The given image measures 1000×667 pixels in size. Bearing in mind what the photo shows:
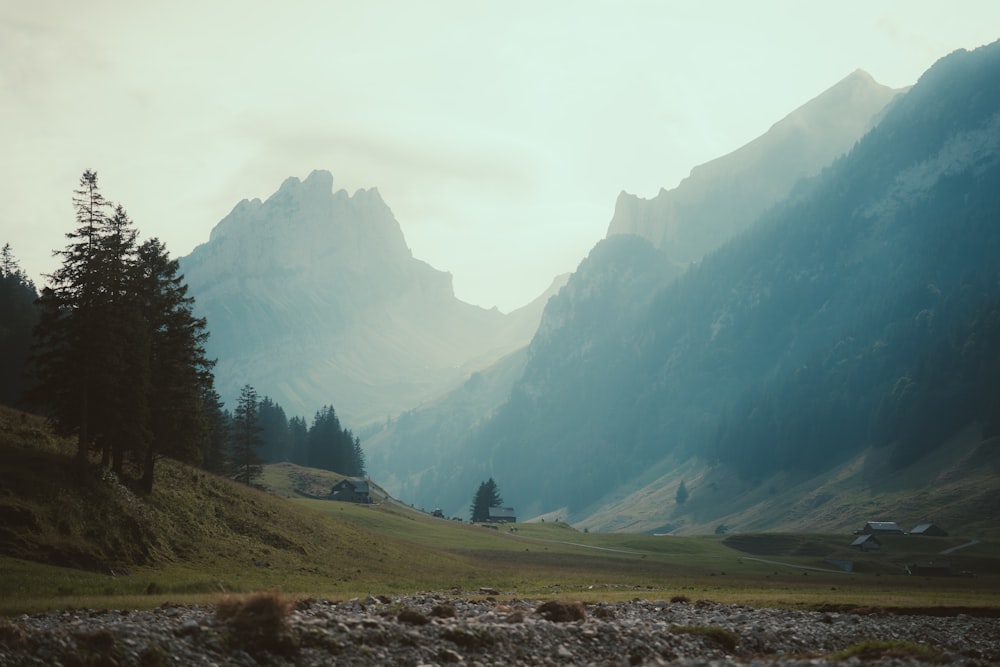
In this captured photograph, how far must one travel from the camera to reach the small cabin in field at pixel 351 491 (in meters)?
170

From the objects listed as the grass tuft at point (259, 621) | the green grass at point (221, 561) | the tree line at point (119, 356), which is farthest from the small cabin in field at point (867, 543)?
the grass tuft at point (259, 621)

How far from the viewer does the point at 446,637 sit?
25.9 metres

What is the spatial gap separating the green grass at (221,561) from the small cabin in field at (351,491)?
72.3 metres

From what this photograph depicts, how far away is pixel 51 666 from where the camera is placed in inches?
764

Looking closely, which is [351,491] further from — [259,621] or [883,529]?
[259,621]

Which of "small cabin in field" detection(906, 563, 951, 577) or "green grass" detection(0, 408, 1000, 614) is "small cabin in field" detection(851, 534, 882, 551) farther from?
"green grass" detection(0, 408, 1000, 614)

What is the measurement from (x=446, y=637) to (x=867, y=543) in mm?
137826

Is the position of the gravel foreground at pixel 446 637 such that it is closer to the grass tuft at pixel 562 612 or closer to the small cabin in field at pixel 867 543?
the grass tuft at pixel 562 612

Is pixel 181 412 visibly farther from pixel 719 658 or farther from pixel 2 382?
pixel 2 382

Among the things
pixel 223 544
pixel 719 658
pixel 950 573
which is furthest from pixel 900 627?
pixel 950 573

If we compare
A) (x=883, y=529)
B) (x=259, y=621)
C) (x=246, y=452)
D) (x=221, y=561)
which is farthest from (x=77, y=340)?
(x=883, y=529)

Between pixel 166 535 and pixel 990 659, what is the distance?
149ft

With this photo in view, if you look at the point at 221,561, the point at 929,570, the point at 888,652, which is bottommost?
the point at 929,570

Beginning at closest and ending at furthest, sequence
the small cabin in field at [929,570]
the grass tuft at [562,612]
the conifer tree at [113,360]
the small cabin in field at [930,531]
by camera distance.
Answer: the grass tuft at [562,612] → the conifer tree at [113,360] → the small cabin in field at [929,570] → the small cabin in field at [930,531]
